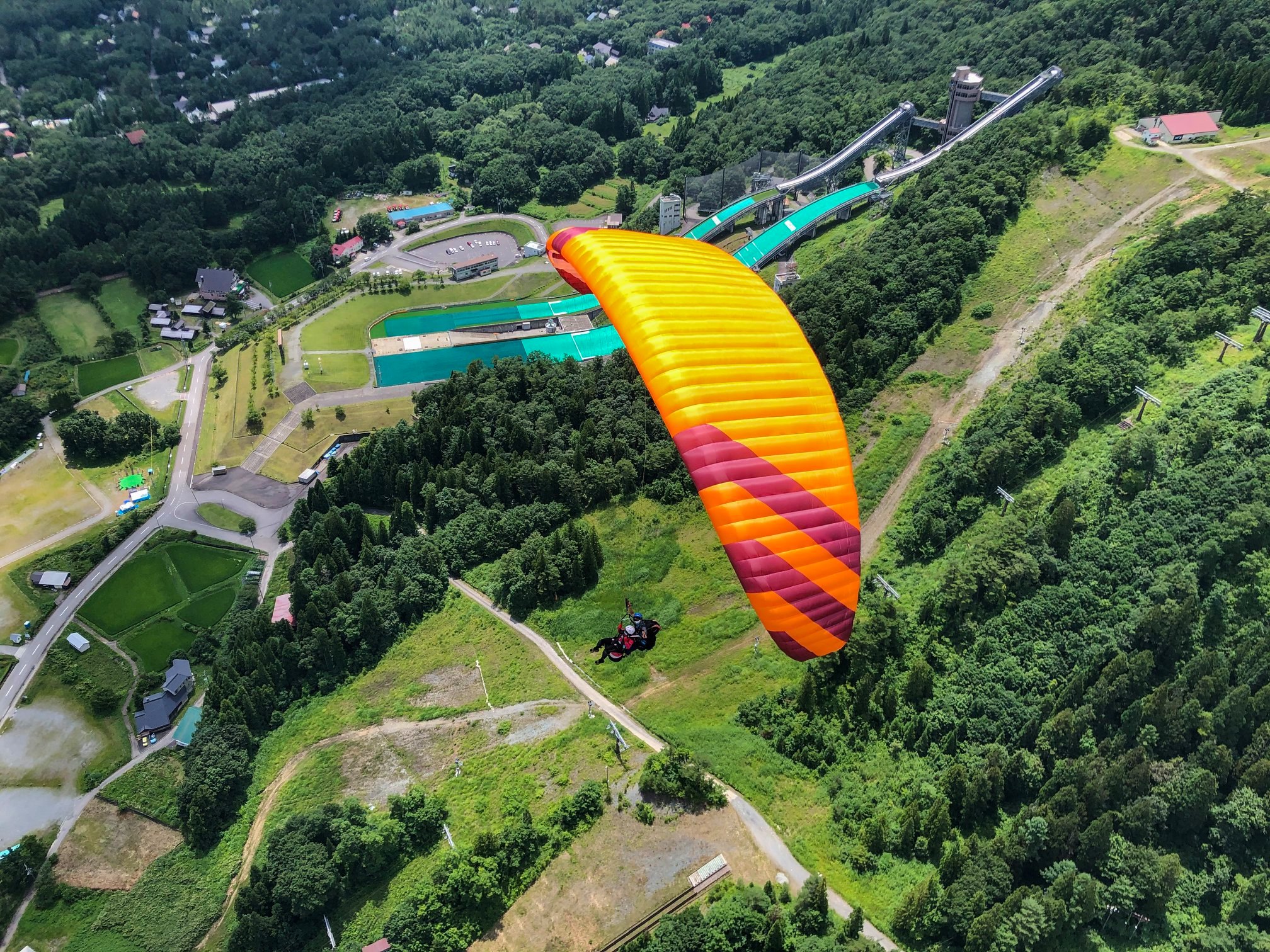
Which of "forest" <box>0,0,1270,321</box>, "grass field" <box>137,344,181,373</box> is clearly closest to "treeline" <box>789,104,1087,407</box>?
"forest" <box>0,0,1270,321</box>

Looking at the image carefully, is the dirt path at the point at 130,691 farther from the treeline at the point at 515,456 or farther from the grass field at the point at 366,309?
the grass field at the point at 366,309

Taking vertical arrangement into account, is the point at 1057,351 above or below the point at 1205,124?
below

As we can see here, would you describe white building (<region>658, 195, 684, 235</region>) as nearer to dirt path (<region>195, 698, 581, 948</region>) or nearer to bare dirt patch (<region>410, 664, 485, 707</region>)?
bare dirt patch (<region>410, 664, 485, 707</region>)

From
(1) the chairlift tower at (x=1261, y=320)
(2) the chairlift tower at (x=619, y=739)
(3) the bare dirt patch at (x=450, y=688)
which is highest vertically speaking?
(1) the chairlift tower at (x=1261, y=320)

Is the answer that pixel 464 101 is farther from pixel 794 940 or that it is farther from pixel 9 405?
pixel 794 940

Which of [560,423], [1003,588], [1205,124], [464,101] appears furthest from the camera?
[464,101]

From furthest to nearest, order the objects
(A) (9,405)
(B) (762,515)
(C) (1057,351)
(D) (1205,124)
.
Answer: (A) (9,405), (D) (1205,124), (C) (1057,351), (B) (762,515)

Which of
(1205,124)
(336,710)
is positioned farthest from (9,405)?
(1205,124)

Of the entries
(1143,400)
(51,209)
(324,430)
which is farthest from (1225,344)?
(51,209)

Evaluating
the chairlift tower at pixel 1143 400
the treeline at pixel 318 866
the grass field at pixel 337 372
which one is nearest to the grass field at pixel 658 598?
the treeline at pixel 318 866
